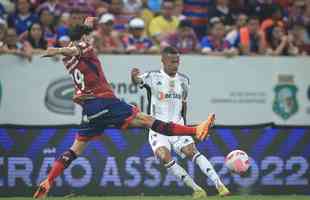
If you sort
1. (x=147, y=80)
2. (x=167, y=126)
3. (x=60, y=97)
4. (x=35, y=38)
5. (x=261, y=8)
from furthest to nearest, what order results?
(x=261, y=8) < (x=60, y=97) < (x=35, y=38) < (x=147, y=80) < (x=167, y=126)

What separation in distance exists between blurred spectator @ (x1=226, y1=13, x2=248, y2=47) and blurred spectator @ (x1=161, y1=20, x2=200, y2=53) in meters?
0.69

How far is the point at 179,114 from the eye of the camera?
12.1 m

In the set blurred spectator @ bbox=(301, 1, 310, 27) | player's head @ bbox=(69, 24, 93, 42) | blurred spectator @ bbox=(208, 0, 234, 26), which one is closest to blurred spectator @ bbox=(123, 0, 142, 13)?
blurred spectator @ bbox=(208, 0, 234, 26)

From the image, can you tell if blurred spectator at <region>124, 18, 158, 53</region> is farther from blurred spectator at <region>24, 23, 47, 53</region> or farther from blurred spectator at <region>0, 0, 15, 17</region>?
blurred spectator at <region>0, 0, 15, 17</region>

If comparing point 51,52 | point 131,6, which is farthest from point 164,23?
point 51,52

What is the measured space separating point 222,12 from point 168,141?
19.2 ft

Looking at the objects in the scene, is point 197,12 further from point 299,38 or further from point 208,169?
point 208,169

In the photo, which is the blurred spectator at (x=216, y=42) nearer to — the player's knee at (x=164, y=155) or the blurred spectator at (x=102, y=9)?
the blurred spectator at (x=102, y=9)

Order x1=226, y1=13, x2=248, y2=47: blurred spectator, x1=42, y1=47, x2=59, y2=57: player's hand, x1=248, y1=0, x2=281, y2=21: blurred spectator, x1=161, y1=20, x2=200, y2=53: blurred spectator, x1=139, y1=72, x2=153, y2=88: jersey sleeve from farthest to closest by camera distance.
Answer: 1. x1=248, y1=0, x2=281, y2=21: blurred spectator
2. x1=226, y1=13, x2=248, y2=47: blurred spectator
3. x1=161, y1=20, x2=200, y2=53: blurred spectator
4. x1=139, y1=72, x2=153, y2=88: jersey sleeve
5. x1=42, y1=47, x2=59, y2=57: player's hand

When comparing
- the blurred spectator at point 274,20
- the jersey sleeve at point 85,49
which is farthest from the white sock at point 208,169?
the blurred spectator at point 274,20

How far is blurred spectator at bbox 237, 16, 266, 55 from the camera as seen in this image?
16.5 metres

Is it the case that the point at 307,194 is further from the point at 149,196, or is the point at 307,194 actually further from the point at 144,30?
the point at 144,30

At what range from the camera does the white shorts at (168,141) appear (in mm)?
11805

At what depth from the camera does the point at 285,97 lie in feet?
53.6
